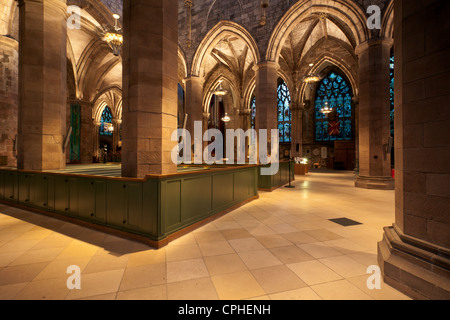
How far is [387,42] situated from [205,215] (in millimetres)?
10238

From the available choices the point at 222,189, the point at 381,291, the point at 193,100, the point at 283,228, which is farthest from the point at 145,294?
the point at 193,100

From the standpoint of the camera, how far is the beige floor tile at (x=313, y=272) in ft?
7.89

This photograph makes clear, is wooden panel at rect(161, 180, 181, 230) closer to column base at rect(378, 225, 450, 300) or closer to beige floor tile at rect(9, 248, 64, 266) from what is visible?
beige floor tile at rect(9, 248, 64, 266)

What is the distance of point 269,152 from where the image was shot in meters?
10.5

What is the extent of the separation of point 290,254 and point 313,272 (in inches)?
20.3

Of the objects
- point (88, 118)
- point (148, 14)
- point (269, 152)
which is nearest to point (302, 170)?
point (269, 152)

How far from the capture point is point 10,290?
222cm

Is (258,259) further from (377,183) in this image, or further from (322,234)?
(377,183)

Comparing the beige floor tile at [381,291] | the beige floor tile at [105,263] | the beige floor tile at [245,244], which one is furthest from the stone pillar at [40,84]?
the beige floor tile at [381,291]

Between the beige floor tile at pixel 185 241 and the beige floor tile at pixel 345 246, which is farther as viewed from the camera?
the beige floor tile at pixel 185 241

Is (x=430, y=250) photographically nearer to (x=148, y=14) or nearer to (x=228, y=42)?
(x=148, y=14)

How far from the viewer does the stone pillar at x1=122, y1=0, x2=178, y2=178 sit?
4.41 meters

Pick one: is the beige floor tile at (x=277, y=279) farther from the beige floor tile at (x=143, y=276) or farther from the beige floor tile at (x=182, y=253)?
the beige floor tile at (x=143, y=276)

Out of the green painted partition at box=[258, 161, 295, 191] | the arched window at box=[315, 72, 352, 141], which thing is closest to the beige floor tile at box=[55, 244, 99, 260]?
the green painted partition at box=[258, 161, 295, 191]
